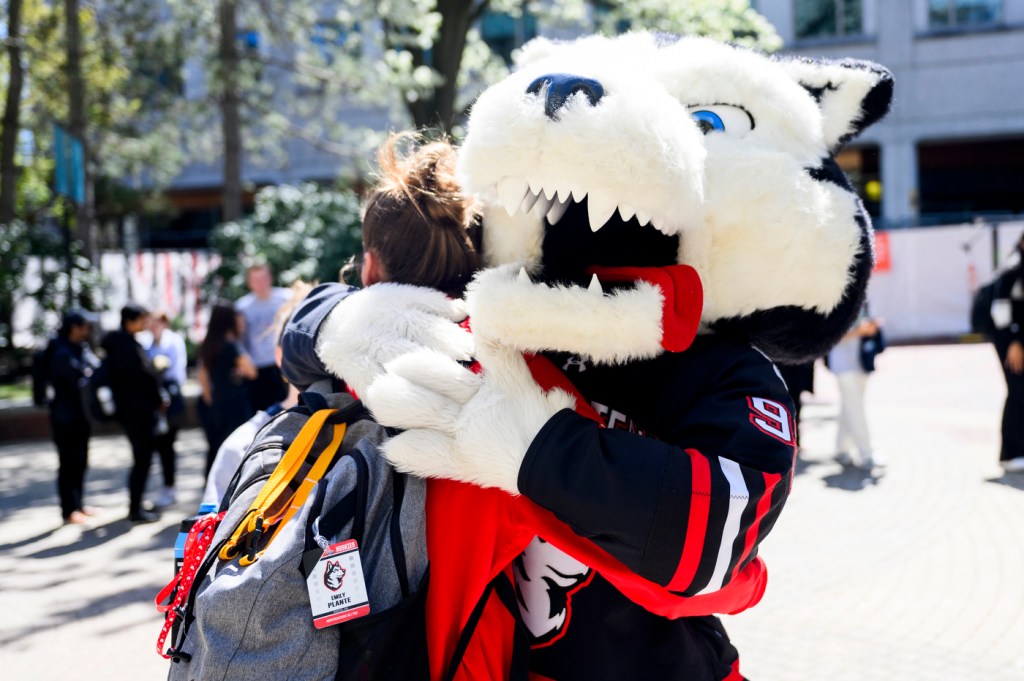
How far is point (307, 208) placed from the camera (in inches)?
442

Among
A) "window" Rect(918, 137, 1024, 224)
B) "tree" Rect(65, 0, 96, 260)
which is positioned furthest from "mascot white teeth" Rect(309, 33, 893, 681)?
"window" Rect(918, 137, 1024, 224)

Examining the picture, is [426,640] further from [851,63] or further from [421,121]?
[421,121]

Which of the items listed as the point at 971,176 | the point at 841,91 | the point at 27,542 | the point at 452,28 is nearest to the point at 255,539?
the point at 841,91

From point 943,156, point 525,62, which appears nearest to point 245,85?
point 525,62

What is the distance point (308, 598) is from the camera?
4.45ft

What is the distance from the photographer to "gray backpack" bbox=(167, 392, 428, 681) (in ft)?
4.40

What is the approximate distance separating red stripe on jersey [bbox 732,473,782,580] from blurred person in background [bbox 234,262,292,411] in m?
6.36

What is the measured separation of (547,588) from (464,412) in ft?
1.28

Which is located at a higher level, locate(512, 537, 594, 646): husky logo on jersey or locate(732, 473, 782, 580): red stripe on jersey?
locate(732, 473, 782, 580): red stripe on jersey

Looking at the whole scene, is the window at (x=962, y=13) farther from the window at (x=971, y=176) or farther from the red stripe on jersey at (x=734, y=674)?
the red stripe on jersey at (x=734, y=674)

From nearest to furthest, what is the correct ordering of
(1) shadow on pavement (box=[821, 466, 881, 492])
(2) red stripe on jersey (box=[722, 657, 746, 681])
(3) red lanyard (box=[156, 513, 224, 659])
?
1. (3) red lanyard (box=[156, 513, 224, 659])
2. (2) red stripe on jersey (box=[722, 657, 746, 681])
3. (1) shadow on pavement (box=[821, 466, 881, 492])

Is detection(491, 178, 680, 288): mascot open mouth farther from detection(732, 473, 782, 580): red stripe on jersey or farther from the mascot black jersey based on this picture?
detection(732, 473, 782, 580): red stripe on jersey

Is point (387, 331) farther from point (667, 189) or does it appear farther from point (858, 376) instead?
point (858, 376)

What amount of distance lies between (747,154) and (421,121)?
28.8 feet
